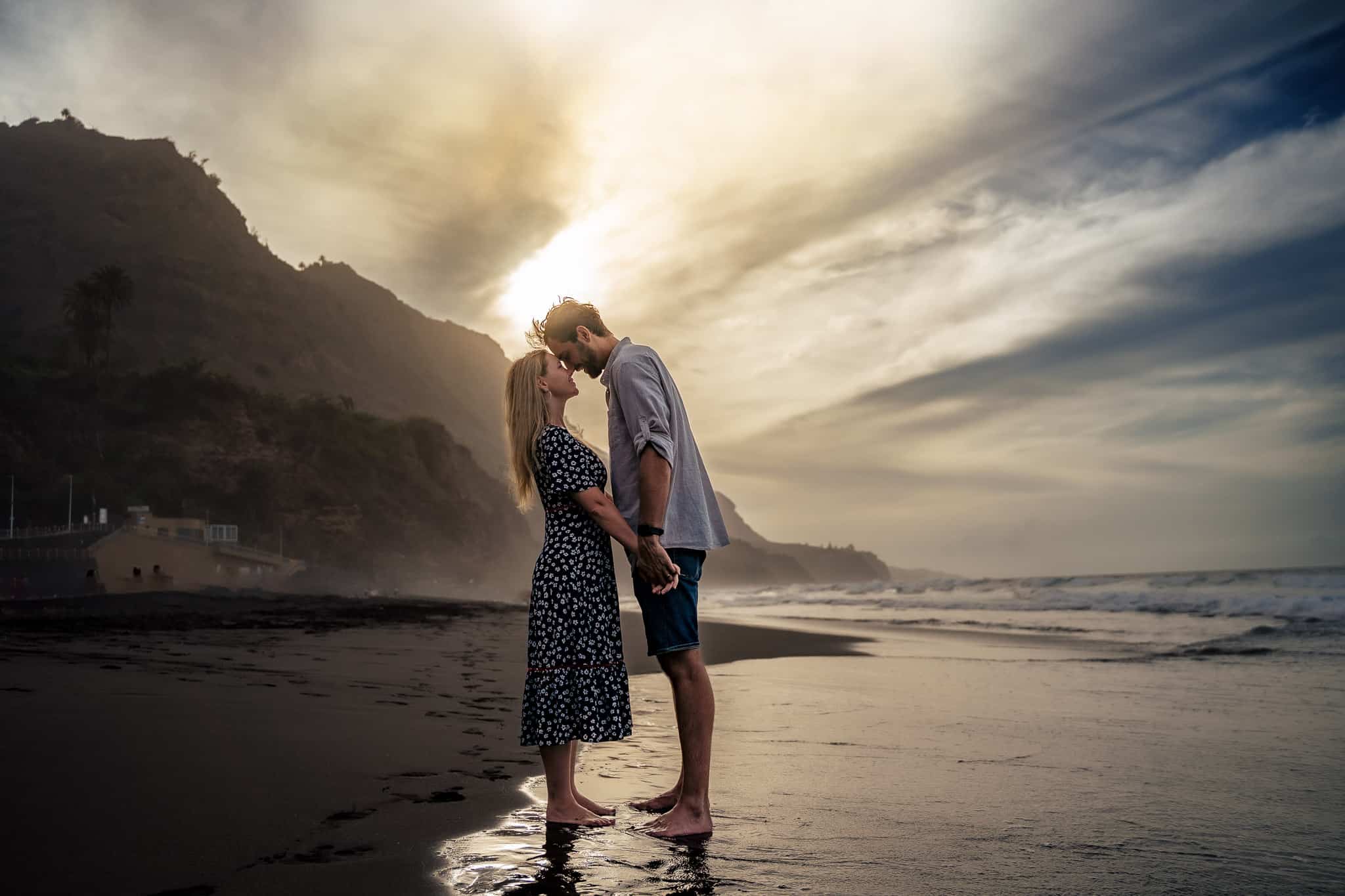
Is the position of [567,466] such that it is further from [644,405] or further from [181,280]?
[181,280]

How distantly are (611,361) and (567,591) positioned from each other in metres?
0.94

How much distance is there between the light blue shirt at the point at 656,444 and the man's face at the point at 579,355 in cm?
7

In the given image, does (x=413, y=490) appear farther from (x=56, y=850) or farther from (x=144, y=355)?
(x=56, y=850)

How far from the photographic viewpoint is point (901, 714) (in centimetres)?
562

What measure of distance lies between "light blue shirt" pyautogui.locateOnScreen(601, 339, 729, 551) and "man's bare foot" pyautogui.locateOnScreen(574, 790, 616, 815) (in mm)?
1004

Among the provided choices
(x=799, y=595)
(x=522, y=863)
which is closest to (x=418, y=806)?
(x=522, y=863)

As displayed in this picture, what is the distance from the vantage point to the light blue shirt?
3.27 meters

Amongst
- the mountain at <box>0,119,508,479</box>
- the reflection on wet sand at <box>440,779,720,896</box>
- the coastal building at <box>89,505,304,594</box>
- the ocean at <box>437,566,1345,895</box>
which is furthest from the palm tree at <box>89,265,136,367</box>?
the reflection on wet sand at <box>440,779,720,896</box>

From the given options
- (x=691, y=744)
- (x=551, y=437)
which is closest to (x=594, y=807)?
(x=691, y=744)

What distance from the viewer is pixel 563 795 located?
3055mm

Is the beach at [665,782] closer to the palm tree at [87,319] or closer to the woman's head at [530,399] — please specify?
the woman's head at [530,399]

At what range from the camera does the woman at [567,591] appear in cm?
323

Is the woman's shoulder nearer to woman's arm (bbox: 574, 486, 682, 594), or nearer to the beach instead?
woman's arm (bbox: 574, 486, 682, 594)

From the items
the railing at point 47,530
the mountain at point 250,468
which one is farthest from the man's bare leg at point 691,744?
the mountain at point 250,468
